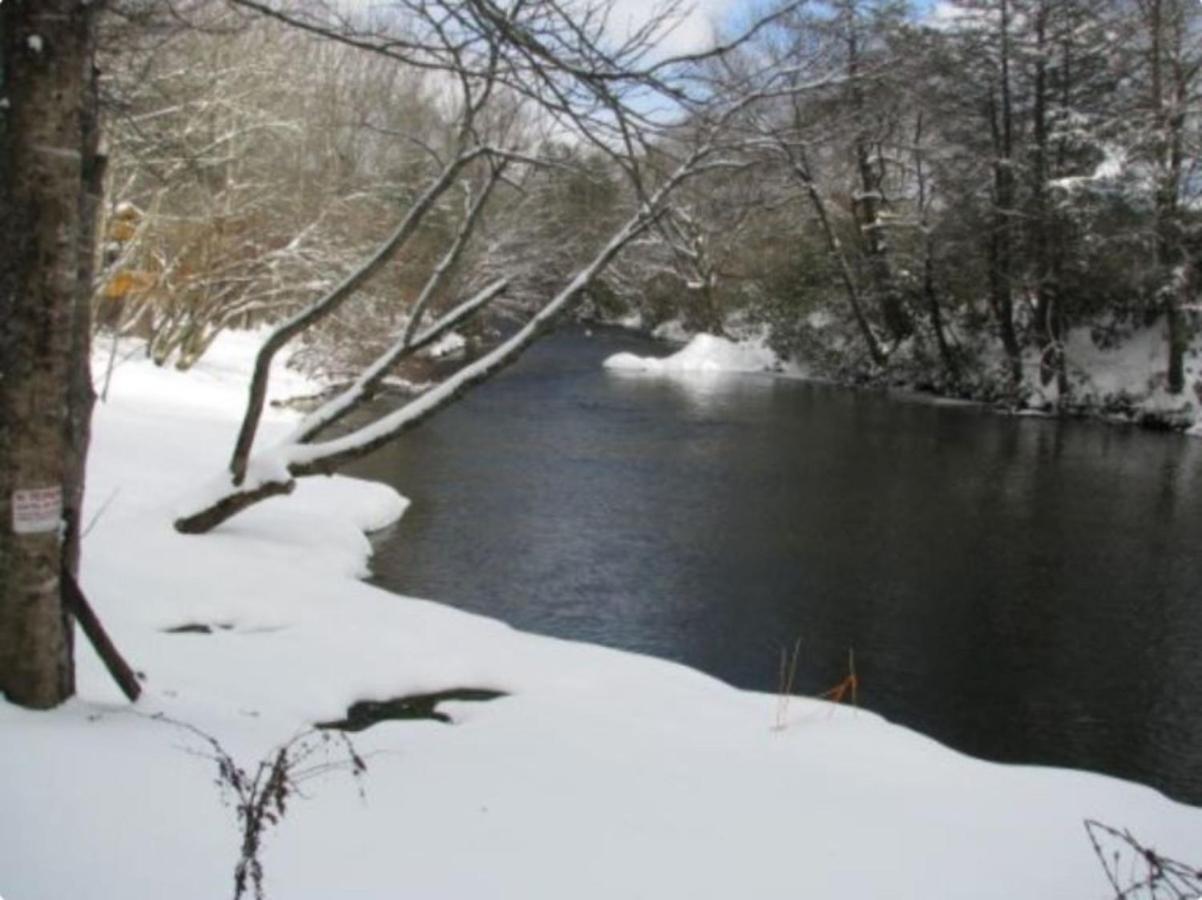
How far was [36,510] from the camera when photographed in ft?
11.1

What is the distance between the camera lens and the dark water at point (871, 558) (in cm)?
750

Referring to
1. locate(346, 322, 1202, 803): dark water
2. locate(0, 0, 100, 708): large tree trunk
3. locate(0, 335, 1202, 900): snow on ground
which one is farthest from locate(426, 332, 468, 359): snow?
locate(0, 0, 100, 708): large tree trunk

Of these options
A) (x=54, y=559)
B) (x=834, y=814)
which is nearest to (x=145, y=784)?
(x=54, y=559)

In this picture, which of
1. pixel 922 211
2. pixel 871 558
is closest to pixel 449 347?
pixel 922 211

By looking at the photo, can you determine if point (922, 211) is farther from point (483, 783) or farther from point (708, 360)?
point (483, 783)

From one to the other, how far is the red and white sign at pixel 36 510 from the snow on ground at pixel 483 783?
1.82 ft

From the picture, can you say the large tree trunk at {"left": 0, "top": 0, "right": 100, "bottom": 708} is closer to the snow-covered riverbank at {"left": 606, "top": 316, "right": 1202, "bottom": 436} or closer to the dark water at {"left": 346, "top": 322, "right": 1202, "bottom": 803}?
the dark water at {"left": 346, "top": 322, "right": 1202, "bottom": 803}

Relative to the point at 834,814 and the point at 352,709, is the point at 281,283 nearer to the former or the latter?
the point at 352,709

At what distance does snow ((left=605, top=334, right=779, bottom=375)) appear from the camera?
28.6 meters

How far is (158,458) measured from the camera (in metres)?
11.5

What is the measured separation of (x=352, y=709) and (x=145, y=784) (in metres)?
1.86

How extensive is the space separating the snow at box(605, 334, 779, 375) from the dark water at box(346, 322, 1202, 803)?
391 inches

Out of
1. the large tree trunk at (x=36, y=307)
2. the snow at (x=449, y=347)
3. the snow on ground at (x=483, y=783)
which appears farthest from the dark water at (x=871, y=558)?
the snow at (x=449, y=347)

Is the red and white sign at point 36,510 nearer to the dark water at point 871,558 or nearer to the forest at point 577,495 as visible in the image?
the forest at point 577,495
